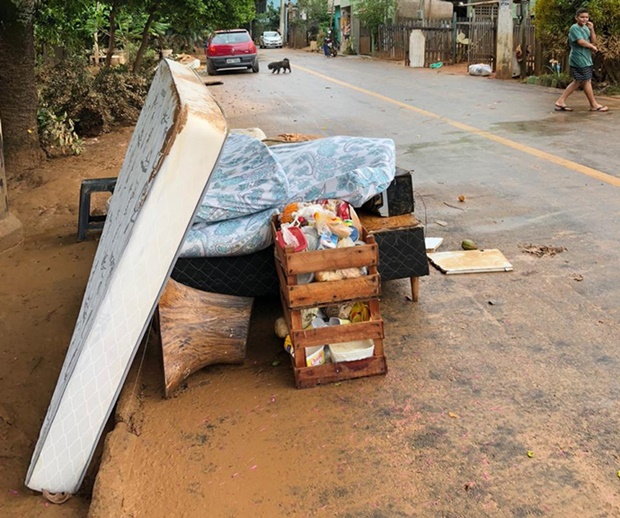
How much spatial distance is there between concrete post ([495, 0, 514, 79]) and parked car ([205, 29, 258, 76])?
11.1 metres

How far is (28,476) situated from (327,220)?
1.80 m

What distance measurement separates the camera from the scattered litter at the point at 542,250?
199 inches

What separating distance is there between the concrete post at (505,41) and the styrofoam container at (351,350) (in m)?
16.8

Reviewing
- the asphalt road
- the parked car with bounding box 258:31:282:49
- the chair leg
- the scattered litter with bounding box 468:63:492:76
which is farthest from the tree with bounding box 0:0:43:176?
the parked car with bounding box 258:31:282:49

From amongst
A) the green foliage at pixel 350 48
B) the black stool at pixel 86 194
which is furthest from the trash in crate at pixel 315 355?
the green foliage at pixel 350 48

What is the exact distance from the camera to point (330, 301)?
3.35 meters

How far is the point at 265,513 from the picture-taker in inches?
99.6

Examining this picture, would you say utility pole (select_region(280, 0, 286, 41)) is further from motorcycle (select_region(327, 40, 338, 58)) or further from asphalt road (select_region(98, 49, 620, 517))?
asphalt road (select_region(98, 49, 620, 517))

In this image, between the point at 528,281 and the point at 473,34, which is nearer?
the point at 528,281

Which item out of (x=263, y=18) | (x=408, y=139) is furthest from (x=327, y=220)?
(x=263, y=18)

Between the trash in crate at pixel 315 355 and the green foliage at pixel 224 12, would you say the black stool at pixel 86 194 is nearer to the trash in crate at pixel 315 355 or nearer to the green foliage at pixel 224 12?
the trash in crate at pixel 315 355

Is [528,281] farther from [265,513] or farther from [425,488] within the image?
[265,513]

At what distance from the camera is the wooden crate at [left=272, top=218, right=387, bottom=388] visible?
3.31m

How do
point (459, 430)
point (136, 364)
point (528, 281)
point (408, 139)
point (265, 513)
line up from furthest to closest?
point (408, 139) → point (528, 281) → point (136, 364) → point (459, 430) → point (265, 513)
